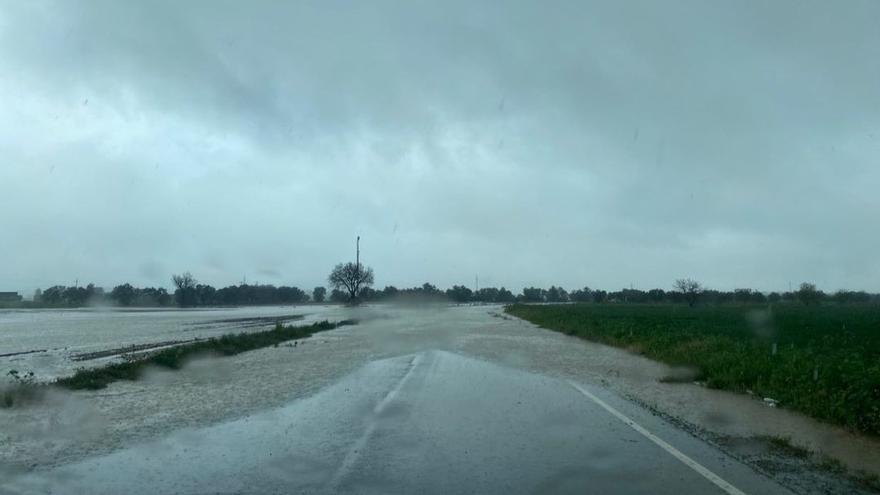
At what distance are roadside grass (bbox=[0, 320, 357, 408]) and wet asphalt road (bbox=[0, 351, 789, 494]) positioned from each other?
5.67m

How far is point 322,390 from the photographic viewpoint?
1540 centimetres

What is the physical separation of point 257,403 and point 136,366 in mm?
8010

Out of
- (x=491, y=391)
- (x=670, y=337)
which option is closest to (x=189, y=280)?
(x=670, y=337)

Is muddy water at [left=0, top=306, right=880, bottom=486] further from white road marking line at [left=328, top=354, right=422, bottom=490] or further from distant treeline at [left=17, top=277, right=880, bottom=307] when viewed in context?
distant treeline at [left=17, top=277, right=880, bottom=307]

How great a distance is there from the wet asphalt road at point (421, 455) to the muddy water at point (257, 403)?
0.81 metres

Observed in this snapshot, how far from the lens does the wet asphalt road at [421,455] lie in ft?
23.8

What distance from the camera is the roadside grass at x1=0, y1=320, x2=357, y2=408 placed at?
14.9 meters

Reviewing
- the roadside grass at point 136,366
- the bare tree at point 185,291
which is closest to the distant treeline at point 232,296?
the bare tree at point 185,291

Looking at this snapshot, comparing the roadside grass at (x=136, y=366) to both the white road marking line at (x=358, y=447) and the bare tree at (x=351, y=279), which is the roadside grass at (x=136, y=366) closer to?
the white road marking line at (x=358, y=447)

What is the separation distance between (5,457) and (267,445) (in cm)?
301

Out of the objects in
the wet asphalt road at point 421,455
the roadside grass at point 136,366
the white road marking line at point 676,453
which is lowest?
the white road marking line at point 676,453

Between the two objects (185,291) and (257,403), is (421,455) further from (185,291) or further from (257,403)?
(185,291)

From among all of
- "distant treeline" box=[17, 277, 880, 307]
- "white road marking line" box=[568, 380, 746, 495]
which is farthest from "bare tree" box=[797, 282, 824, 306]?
"white road marking line" box=[568, 380, 746, 495]

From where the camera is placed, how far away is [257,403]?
13508 millimetres
